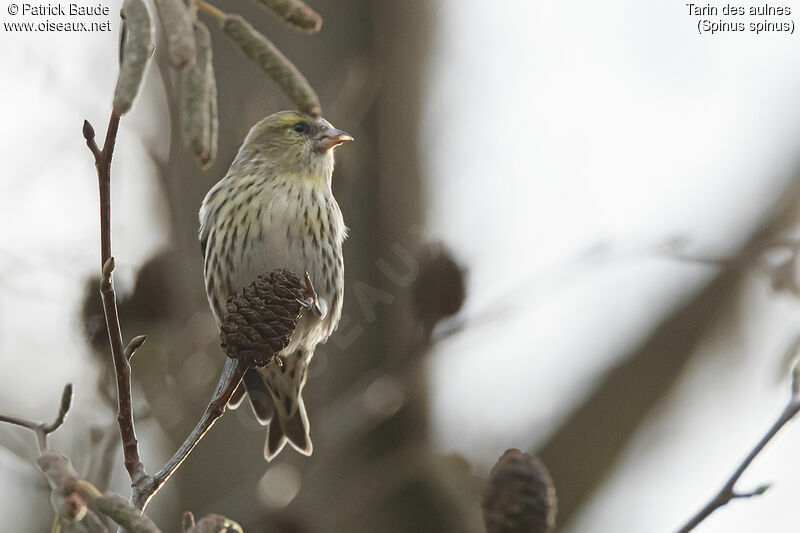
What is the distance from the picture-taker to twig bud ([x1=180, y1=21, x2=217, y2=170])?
1231 millimetres

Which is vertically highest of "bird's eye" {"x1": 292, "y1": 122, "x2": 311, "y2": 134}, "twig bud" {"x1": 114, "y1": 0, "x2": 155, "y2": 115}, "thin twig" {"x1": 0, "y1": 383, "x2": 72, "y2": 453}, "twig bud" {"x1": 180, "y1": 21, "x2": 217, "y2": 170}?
"twig bud" {"x1": 114, "y1": 0, "x2": 155, "y2": 115}

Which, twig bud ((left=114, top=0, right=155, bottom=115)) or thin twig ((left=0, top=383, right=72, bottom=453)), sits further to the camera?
thin twig ((left=0, top=383, right=72, bottom=453))

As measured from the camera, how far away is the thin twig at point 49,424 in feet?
4.61

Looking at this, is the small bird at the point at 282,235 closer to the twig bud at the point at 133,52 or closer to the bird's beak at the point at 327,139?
the bird's beak at the point at 327,139

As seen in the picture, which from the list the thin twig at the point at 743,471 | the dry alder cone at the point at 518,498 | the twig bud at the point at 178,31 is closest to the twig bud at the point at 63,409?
the twig bud at the point at 178,31

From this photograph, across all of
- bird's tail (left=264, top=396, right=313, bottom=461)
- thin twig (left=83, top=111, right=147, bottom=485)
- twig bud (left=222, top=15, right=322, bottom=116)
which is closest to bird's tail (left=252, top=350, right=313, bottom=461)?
bird's tail (left=264, top=396, right=313, bottom=461)

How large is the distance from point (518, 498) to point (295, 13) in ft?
2.35

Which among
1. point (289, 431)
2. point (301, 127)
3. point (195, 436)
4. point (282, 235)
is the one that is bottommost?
point (289, 431)

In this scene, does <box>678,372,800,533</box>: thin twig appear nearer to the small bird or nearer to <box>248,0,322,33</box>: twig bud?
<box>248,0,322,33</box>: twig bud

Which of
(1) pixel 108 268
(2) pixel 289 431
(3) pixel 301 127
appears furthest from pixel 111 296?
(3) pixel 301 127

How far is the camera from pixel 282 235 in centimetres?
295

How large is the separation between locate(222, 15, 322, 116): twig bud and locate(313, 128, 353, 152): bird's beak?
178 cm

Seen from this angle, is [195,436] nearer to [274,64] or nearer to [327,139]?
[274,64]

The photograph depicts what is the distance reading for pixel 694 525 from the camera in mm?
1375
